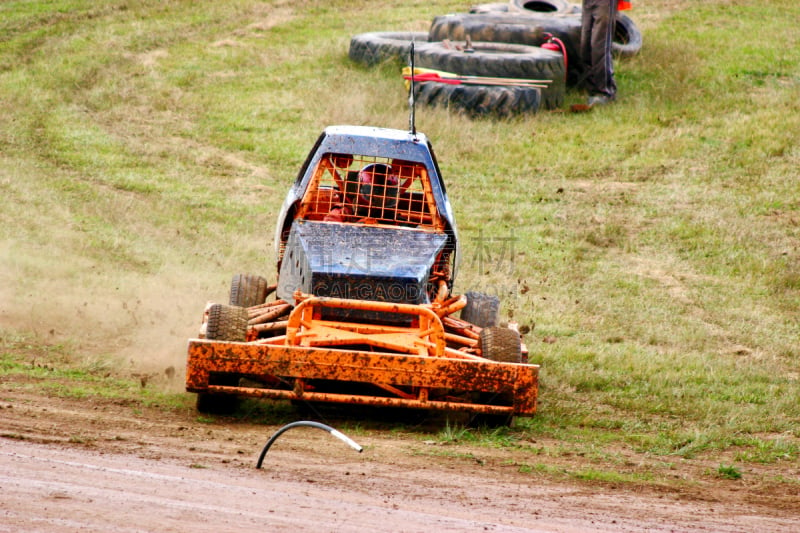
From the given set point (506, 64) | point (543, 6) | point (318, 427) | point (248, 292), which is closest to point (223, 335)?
point (318, 427)

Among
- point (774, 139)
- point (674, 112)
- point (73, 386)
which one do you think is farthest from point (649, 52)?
point (73, 386)

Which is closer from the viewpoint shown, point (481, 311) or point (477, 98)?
point (481, 311)

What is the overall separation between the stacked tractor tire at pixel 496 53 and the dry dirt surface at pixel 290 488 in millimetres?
10641

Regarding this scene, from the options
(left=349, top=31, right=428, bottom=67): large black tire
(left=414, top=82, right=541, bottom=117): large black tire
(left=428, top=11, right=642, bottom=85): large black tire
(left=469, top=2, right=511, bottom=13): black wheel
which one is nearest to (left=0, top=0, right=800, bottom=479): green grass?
(left=414, top=82, right=541, bottom=117): large black tire

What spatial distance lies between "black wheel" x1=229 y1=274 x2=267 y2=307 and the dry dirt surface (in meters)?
1.93

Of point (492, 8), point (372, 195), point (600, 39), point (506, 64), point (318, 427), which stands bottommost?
point (318, 427)

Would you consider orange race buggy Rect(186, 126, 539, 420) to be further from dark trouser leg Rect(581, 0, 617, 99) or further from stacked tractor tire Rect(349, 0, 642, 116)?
dark trouser leg Rect(581, 0, 617, 99)

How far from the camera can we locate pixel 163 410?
655cm

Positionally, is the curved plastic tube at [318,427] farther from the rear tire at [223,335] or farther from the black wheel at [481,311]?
the black wheel at [481,311]

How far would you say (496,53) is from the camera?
57.4 feet

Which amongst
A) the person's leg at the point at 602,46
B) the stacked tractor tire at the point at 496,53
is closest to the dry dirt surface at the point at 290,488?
the stacked tractor tire at the point at 496,53

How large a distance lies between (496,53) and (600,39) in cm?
178

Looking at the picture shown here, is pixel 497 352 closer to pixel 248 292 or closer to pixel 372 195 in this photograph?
pixel 372 195

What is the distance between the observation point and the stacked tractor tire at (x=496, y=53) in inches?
641
